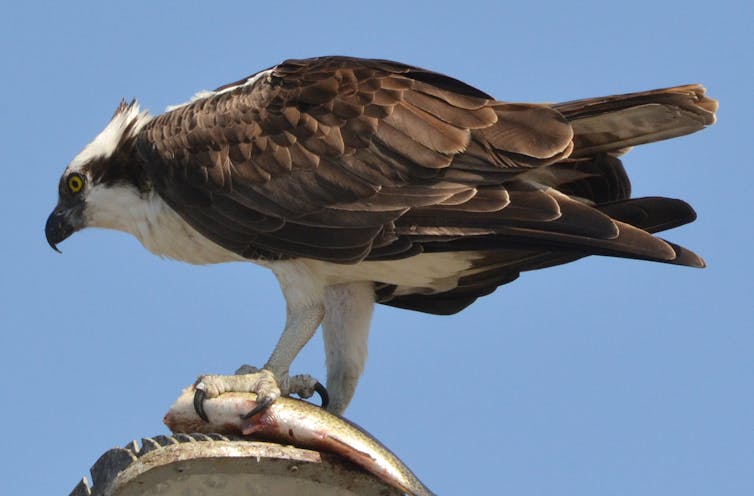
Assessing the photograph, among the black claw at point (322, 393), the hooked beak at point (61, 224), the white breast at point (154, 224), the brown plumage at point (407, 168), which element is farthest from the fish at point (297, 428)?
the hooked beak at point (61, 224)

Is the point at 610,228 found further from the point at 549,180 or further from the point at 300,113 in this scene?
the point at 300,113

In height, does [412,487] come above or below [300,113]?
below

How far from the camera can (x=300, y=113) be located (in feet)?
25.8

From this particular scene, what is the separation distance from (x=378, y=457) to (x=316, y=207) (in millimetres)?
2005

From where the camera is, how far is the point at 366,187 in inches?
297

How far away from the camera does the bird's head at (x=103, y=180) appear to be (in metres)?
8.35

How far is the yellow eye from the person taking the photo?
8.56 meters

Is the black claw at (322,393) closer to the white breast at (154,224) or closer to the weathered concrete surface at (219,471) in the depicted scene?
the white breast at (154,224)

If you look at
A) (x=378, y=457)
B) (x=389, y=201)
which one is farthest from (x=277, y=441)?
(x=389, y=201)

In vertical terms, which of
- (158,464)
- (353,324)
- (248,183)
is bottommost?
(158,464)

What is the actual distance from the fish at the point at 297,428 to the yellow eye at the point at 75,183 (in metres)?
2.11

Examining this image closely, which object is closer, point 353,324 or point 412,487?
point 412,487

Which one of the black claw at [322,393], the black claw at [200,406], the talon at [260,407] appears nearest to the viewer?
the talon at [260,407]

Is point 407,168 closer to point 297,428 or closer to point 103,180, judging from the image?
point 297,428
